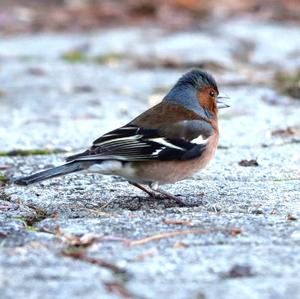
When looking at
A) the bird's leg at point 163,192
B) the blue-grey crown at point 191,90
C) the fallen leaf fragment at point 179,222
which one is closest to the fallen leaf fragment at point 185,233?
the fallen leaf fragment at point 179,222

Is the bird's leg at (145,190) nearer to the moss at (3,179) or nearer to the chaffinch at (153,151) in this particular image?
the chaffinch at (153,151)

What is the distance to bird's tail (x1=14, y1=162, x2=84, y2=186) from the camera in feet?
15.4

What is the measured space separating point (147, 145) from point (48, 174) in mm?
594

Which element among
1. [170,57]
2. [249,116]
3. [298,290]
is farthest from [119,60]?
[298,290]

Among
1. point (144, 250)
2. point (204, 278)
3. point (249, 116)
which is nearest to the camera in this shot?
point (204, 278)

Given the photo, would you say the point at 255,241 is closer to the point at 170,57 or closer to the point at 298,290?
the point at 298,290

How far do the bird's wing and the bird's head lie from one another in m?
0.41

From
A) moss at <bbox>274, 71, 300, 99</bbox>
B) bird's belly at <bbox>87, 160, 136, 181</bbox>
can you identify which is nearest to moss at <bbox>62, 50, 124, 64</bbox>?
moss at <bbox>274, 71, 300, 99</bbox>

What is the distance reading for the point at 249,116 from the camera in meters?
7.84

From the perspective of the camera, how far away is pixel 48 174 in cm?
473

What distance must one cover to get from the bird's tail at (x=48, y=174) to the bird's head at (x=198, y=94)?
3.16 ft

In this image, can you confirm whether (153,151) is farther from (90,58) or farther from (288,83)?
(90,58)

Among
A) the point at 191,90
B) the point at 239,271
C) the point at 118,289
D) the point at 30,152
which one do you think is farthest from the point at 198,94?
the point at 118,289

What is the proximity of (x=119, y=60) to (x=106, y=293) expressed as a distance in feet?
26.1
